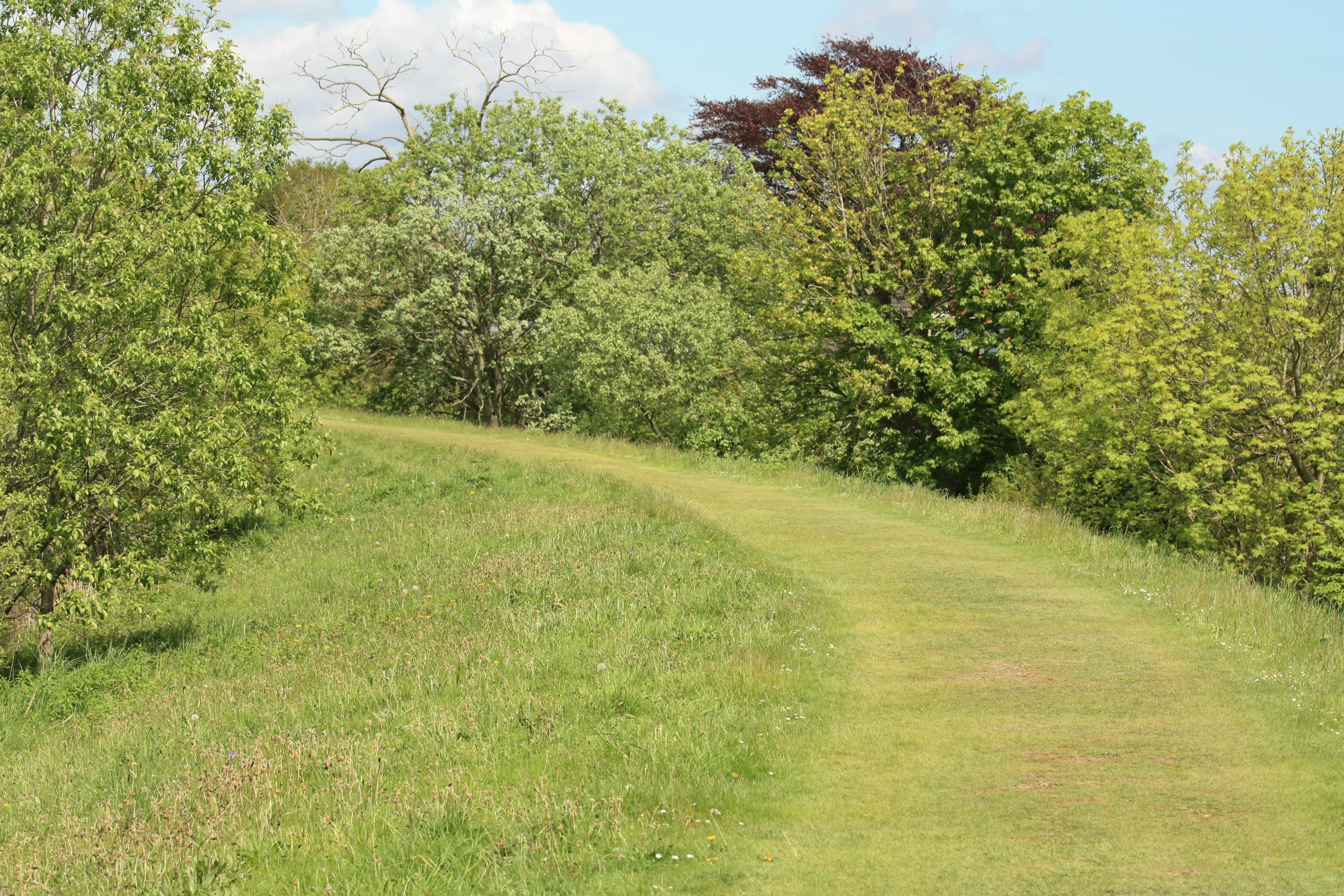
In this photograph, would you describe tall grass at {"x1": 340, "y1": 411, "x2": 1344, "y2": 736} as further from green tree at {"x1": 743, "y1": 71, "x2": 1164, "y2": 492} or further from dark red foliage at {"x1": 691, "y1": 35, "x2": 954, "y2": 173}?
dark red foliage at {"x1": 691, "y1": 35, "x2": 954, "y2": 173}

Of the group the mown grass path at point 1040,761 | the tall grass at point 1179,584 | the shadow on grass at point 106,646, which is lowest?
the shadow on grass at point 106,646

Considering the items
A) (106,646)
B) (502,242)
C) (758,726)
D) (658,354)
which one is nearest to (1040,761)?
(758,726)

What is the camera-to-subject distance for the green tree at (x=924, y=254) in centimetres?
2469

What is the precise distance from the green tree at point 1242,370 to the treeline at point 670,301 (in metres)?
0.07

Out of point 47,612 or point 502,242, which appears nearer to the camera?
point 47,612

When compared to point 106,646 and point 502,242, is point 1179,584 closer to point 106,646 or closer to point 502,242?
point 106,646

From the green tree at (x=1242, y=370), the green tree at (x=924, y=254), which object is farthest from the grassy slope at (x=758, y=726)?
the green tree at (x=924, y=254)

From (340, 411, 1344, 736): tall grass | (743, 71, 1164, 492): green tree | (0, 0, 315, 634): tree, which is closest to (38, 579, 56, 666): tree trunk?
(0, 0, 315, 634): tree

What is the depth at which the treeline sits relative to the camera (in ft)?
48.2

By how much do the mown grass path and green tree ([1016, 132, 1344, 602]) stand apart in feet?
20.1

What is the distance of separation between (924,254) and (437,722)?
1900 centimetres

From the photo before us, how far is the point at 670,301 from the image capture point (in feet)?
98.7

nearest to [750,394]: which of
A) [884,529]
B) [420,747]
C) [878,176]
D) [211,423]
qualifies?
[878,176]

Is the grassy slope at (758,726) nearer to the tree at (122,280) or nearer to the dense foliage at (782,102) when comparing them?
the tree at (122,280)
